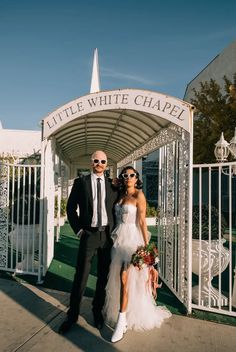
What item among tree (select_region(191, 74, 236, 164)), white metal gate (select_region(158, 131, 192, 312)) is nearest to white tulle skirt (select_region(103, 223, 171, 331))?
white metal gate (select_region(158, 131, 192, 312))

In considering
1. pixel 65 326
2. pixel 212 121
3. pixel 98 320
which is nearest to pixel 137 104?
pixel 98 320

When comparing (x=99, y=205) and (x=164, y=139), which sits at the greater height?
(x=164, y=139)

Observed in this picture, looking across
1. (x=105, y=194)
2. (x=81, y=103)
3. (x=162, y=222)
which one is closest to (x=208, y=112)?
(x=162, y=222)

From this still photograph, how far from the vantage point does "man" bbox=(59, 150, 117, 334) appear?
3643 millimetres

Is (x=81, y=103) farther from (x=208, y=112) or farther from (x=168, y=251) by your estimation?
(x=208, y=112)

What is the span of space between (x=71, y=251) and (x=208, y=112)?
328 inches

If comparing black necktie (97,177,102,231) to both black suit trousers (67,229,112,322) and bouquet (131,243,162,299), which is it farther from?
bouquet (131,243,162,299)

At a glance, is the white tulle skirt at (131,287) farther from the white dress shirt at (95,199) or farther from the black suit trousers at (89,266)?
the white dress shirt at (95,199)

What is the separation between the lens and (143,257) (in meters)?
3.46

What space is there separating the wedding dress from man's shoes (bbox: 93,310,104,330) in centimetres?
8

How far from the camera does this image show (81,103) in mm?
4668

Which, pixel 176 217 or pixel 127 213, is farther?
pixel 176 217

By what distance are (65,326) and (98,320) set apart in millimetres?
416

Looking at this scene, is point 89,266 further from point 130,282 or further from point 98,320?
point 98,320
